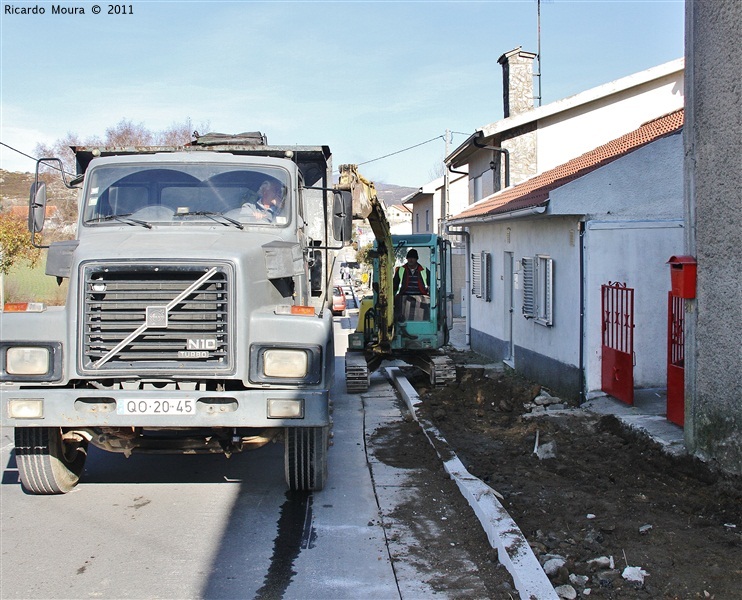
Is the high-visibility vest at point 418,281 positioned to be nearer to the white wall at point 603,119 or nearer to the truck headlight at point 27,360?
the white wall at point 603,119

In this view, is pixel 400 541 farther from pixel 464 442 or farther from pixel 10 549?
pixel 464 442

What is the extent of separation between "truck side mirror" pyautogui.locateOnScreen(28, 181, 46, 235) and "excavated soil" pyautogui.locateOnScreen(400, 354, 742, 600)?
4.68 meters

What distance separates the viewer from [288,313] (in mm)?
6473

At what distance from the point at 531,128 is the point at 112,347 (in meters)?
15.7

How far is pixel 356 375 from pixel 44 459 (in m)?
6.81

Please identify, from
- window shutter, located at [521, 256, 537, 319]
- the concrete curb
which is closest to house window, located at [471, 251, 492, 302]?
window shutter, located at [521, 256, 537, 319]

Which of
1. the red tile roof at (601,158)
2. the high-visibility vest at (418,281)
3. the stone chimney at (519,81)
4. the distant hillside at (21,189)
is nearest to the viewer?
the red tile roof at (601,158)

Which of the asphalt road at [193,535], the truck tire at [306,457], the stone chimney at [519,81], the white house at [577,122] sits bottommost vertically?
the asphalt road at [193,535]

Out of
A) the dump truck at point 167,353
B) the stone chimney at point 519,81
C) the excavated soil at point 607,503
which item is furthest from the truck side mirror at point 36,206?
the stone chimney at point 519,81

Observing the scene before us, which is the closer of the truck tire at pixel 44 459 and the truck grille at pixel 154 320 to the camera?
the truck grille at pixel 154 320

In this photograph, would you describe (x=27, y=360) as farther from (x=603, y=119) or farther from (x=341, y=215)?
(x=603, y=119)

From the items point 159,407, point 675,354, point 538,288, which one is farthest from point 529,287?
point 159,407

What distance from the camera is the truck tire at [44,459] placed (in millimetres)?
6781

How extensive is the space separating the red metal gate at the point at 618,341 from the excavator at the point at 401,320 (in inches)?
140
